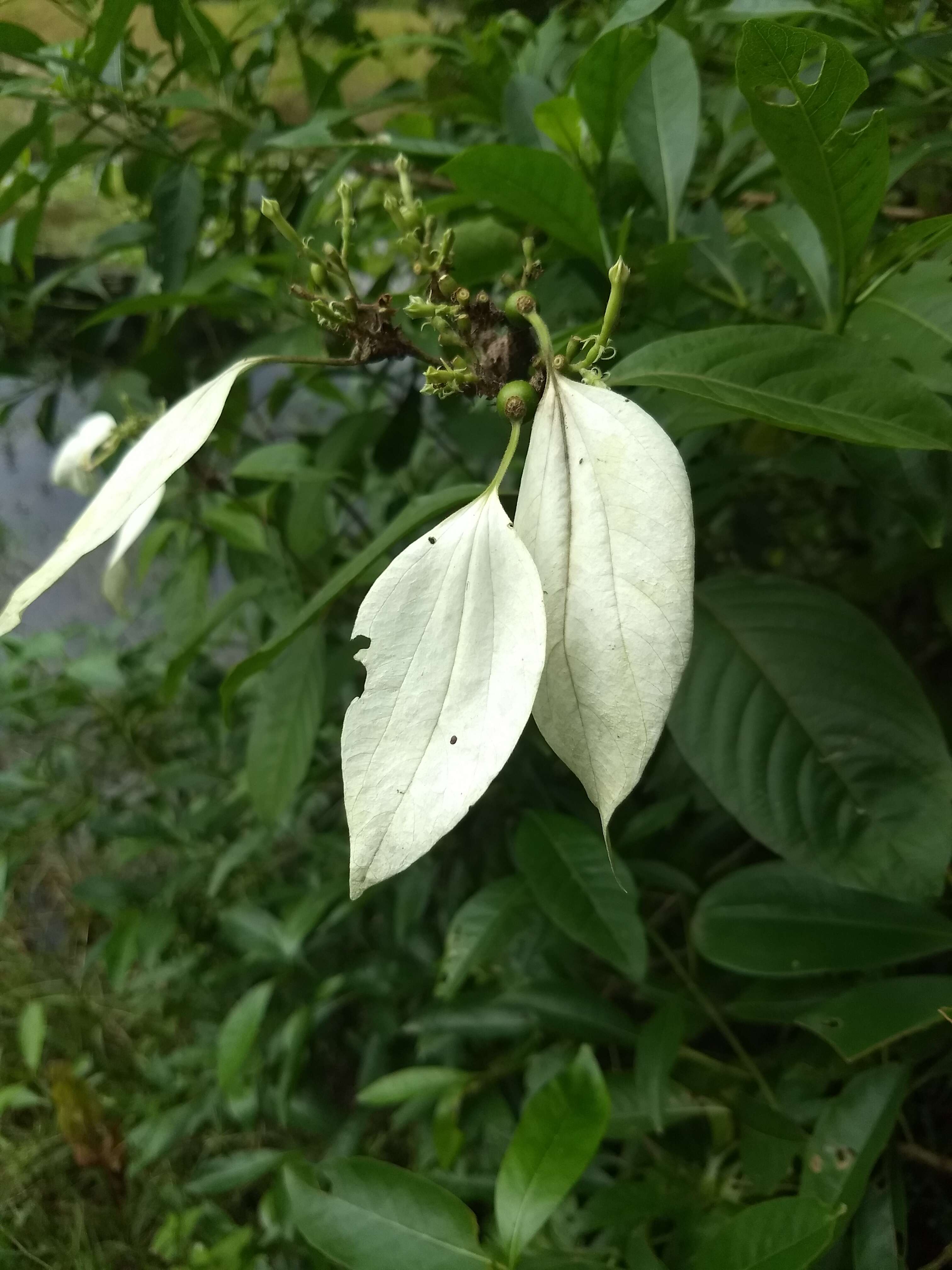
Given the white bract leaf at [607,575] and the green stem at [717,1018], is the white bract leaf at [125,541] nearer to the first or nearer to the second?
the white bract leaf at [607,575]

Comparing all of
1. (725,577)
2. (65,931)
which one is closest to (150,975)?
(65,931)

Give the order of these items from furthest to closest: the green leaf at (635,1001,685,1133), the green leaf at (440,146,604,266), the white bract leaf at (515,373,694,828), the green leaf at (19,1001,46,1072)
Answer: the green leaf at (19,1001,46,1072) → the green leaf at (635,1001,685,1133) → the green leaf at (440,146,604,266) → the white bract leaf at (515,373,694,828)

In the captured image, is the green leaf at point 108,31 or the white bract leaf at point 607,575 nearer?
the white bract leaf at point 607,575

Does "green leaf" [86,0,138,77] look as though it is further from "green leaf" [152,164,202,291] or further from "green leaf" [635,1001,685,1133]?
"green leaf" [635,1001,685,1133]

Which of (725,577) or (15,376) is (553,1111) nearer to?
(725,577)

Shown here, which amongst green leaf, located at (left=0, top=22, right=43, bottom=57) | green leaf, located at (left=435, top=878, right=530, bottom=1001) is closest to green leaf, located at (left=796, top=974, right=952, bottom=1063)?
green leaf, located at (left=435, top=878, right=530, bottom=1001)

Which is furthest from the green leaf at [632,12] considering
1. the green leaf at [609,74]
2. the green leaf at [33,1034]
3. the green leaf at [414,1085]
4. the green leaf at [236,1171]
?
the green leaf at [33,1034]

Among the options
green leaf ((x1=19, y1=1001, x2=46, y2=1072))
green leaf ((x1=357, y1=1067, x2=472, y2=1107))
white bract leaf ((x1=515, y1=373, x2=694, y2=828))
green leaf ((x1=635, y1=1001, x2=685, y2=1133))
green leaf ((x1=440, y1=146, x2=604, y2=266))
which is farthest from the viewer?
green leaf ((x1=19, y1=1001, x2=46, y2=1072))

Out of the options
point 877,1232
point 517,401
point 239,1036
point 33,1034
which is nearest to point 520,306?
point 517,401
